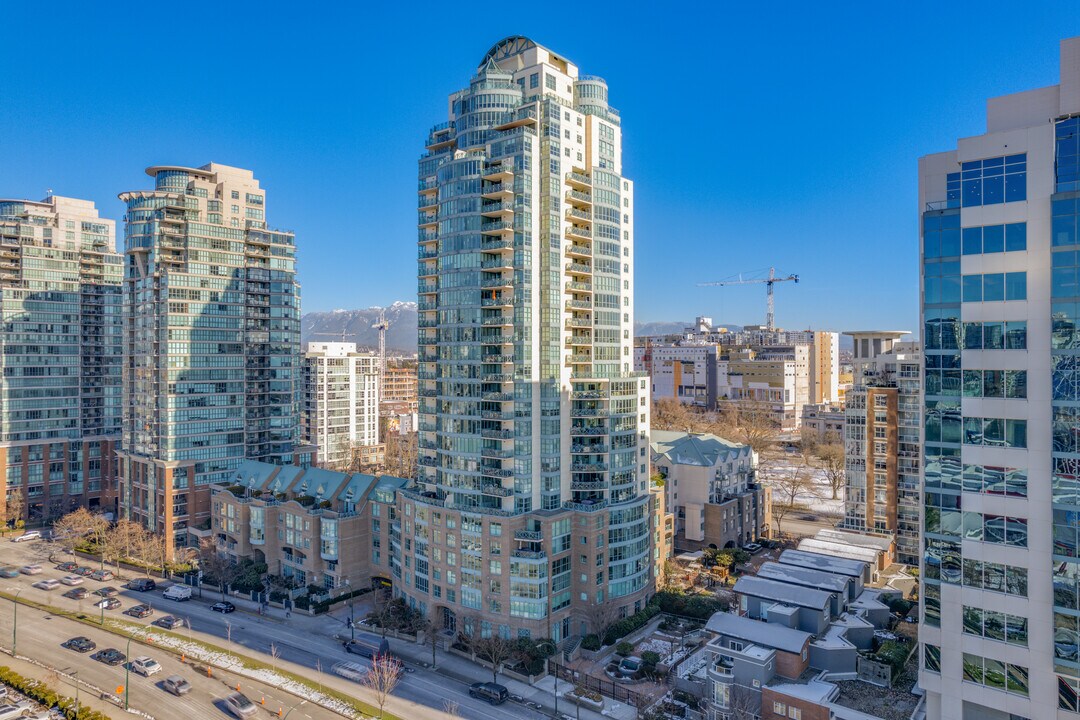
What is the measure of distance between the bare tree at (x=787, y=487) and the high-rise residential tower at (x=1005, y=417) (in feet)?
227

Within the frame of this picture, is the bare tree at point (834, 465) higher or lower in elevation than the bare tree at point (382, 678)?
higher

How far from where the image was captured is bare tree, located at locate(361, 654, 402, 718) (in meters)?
53.8

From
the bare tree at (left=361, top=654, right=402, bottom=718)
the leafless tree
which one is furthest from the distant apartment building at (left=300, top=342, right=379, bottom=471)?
the bare tree at (left=361, top=654, right=402, bottom=718)

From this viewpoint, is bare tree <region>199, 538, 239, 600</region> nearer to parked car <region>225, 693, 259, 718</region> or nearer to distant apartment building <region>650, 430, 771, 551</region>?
parked car <region>225, 693, 259, 718</region>

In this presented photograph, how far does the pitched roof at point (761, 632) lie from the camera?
2143 inches

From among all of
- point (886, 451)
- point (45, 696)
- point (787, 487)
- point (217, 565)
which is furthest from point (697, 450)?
point (45, 696)

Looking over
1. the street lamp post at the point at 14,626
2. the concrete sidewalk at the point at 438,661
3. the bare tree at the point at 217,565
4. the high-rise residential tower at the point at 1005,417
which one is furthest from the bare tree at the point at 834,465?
the street lamp post at the point at 14,626

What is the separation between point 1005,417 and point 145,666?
230ft

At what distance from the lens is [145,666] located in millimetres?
61000

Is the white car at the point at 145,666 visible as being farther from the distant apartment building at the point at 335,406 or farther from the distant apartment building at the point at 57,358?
the distant apartment building at the point at 335,406

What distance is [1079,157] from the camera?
36750 mm

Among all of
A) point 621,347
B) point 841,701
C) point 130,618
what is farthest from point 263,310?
point 841,701

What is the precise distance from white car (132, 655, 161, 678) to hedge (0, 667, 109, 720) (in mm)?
5816

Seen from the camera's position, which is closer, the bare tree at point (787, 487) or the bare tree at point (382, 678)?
the bare tree at point (382, 678)
